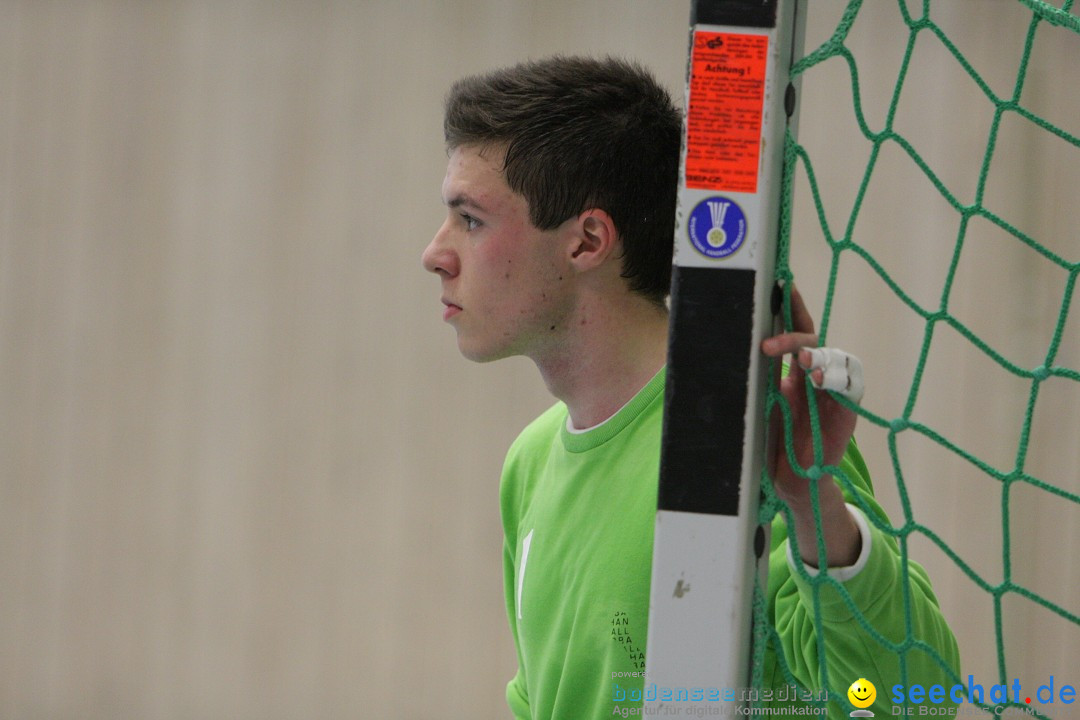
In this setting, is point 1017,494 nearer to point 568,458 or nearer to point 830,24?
point 830,24

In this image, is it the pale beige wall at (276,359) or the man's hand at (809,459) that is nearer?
the man's hand at (809,459)

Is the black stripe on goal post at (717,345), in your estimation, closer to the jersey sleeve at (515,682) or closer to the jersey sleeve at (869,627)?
the jersey sleeve at (869,627)

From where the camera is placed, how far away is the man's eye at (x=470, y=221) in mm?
1162

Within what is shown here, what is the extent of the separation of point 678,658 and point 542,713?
0.45 m

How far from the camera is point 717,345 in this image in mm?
729

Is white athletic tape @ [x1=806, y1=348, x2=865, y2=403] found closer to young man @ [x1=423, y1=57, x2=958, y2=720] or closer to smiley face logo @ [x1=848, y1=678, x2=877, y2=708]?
smiley face logo @ [x1=848, y1=678, x2=877, y2=708]

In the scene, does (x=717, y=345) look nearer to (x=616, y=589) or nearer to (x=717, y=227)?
(x=717, y=227)

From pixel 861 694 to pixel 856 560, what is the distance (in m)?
0.12

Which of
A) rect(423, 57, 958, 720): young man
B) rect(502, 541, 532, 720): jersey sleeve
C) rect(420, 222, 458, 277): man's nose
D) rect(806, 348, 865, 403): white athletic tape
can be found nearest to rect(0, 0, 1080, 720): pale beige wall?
rect(502, 541, 532, 720): jersey sleeve

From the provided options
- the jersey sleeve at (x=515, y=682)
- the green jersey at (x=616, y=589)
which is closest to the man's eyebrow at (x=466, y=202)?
the green jersey at (x=616, y=589)

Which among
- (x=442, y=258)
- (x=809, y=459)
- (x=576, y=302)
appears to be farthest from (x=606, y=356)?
(x=809, y=459)

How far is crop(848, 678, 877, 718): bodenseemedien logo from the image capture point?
0.84m

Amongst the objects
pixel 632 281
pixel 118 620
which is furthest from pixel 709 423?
pixel 118 620

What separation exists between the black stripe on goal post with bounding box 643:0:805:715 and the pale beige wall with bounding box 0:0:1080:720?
196 cm
